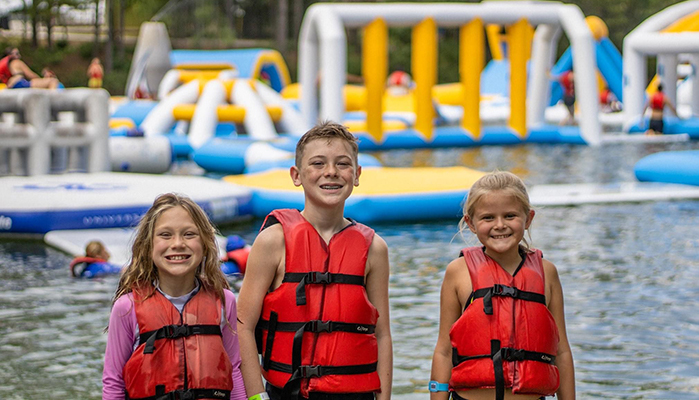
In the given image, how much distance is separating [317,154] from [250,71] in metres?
21.6

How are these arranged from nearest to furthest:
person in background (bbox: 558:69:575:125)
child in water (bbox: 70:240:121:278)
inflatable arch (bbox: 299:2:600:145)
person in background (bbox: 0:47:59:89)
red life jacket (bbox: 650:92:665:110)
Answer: child in water (bbox: 70:240:121:278)
person in background (bbox: 0:47:59:89)
inflatable arch (bbox: 299:2:600:145)
red life jacket (bbox: 650:92:665:110)
person in background (bbox: 558:69:575:125)

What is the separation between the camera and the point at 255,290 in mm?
2516

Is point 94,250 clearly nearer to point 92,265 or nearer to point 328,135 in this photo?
point 92,265

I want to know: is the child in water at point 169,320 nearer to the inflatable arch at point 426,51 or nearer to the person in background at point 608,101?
the inflatable arch at point 426,51

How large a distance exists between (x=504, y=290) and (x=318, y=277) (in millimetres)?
465

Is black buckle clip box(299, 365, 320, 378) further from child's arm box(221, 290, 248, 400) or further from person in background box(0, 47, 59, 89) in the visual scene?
person in background box(0, 47, 59, 89)

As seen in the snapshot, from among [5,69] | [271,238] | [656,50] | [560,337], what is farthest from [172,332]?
[656,50]

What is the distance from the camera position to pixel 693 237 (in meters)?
8.10

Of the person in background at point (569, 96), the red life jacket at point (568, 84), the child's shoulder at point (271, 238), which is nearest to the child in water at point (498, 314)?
the child's shoulder at point (271, 238)

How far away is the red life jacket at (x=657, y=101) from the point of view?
17.3 meters

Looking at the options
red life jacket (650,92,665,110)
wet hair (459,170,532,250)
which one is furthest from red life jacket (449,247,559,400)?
red life jacket (650,92,665,110)

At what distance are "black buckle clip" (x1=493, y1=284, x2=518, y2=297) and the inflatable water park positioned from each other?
5.92m

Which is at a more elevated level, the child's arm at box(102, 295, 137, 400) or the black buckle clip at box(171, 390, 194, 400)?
the child's arm at box(102, 295, 137, 400)

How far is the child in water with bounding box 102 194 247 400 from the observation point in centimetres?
236
